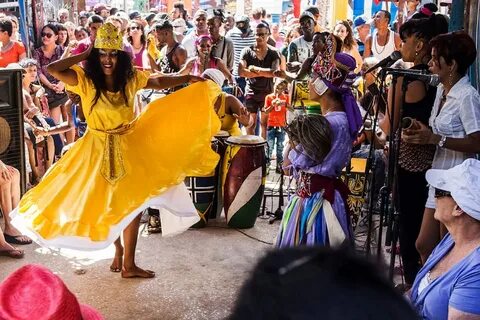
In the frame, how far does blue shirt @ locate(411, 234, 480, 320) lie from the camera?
7.66ft

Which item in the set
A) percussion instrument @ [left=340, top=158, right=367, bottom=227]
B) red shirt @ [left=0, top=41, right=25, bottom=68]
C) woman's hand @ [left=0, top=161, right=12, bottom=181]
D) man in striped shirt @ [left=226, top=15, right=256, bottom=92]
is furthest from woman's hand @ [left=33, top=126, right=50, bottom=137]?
percussion instrument @ [left=340, top=158, right=367, bottom=227]

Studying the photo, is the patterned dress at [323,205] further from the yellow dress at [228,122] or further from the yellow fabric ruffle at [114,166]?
the yellow dress at [228,122]

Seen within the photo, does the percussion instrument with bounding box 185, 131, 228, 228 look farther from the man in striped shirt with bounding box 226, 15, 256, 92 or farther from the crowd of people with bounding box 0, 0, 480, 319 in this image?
the man in striped shirt with bounding box 226, 15, 256, 92

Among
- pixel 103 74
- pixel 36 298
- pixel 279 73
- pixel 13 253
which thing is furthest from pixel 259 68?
pixel 36 298

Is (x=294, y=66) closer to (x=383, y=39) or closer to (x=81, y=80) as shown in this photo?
(x=383, y=39)

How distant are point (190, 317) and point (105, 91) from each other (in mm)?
1772

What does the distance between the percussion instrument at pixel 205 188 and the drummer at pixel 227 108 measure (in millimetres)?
168

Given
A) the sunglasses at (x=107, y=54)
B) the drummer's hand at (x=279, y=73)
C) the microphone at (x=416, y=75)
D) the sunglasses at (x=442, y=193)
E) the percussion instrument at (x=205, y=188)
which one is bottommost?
the percussion instrument at (x=205, y=188)

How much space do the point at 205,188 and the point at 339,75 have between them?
98.2 inches

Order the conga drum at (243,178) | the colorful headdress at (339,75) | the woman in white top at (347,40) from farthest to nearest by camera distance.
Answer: the woman in white top at (347,40), the conga drum at (243,178), the colorful headdress at (339,75)

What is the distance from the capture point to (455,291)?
2.40 m

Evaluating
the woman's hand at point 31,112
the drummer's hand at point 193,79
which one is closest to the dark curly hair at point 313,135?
the drummer's hand at point 193,79

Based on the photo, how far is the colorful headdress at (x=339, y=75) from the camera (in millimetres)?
3705

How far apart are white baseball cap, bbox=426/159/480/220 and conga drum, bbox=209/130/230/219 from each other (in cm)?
337
